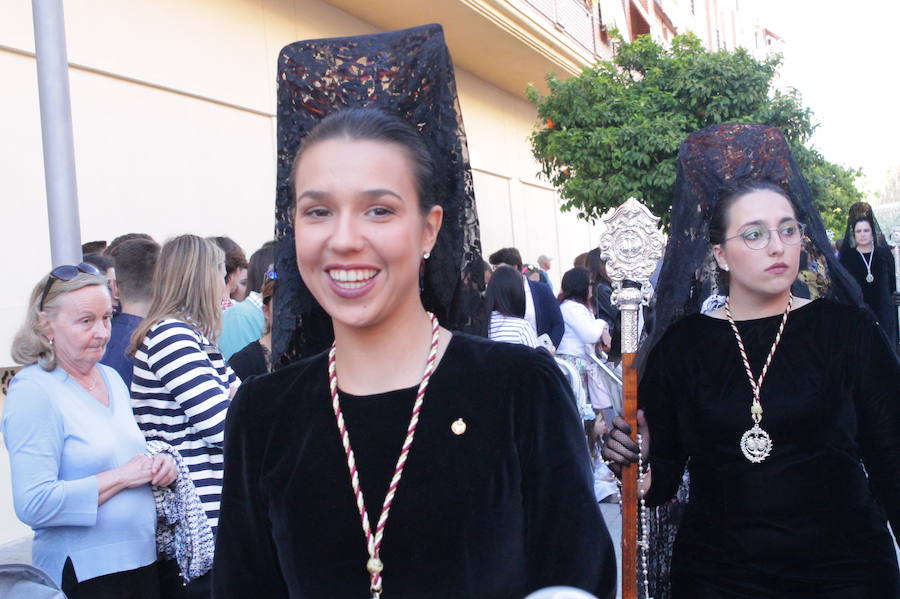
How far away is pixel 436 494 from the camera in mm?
1823

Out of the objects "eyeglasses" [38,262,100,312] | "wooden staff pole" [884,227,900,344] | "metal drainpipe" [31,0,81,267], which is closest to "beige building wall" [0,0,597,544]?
"metal drainpipe" [31,0,81,267]

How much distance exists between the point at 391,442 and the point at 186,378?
2.05 m

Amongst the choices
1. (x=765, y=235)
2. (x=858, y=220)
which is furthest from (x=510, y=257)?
(x=765, y=235)

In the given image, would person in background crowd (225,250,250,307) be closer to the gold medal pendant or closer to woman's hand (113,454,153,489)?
woman's hand (113,454,153,489)

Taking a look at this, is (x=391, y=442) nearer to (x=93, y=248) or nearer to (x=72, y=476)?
(x=72, y=476)

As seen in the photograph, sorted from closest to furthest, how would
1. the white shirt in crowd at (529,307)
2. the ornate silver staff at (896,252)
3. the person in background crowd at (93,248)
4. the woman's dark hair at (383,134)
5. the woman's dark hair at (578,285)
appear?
the woman's dark hair at (383,134) < the person in background crowd at (93,248) < the white shirt in crowd at (529,307) < the woman's dark hair at (578,285) < the ornate silver staff at (896,252)

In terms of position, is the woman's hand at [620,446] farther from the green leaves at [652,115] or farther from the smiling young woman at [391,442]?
the green leaves at [652,115]

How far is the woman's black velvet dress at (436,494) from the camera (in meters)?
1.79

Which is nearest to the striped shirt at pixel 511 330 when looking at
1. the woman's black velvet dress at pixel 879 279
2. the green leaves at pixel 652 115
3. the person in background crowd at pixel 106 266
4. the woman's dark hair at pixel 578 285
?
the woman's dark hair at pixel 578 285

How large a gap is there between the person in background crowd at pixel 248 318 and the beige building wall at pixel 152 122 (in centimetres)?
204

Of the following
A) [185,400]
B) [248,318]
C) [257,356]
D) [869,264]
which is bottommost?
[185,400]

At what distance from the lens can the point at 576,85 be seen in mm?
14984

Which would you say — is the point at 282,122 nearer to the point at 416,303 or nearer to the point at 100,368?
the point at 416,303

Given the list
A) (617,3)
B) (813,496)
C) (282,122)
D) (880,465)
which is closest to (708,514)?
(813,496)
